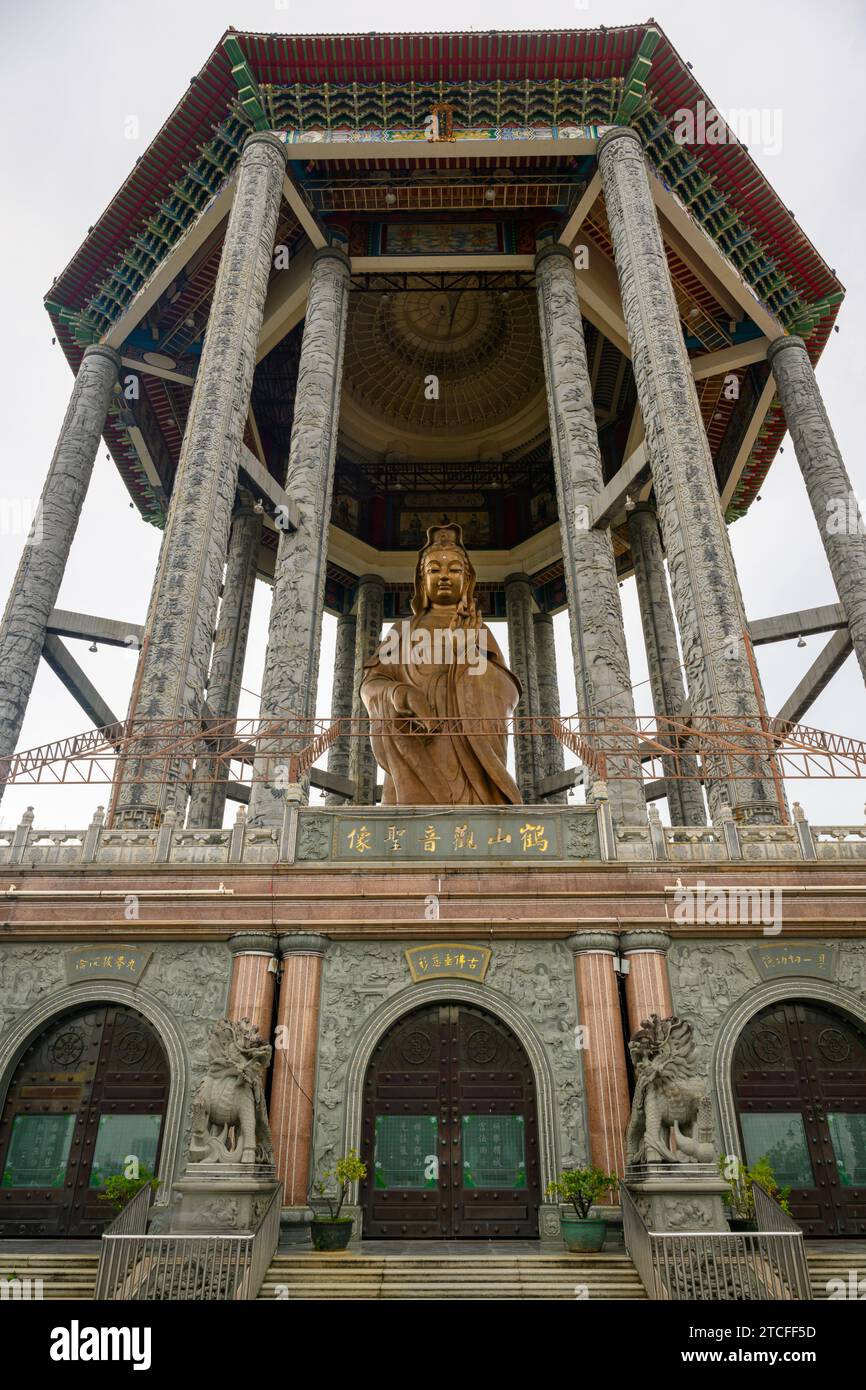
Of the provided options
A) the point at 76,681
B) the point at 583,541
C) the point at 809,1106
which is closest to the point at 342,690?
the point at 76,681

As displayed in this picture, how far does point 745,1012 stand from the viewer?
12141mm

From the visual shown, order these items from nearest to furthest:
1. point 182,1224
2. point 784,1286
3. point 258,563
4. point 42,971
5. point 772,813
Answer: point 784,1286 → point 182,1224 → point 42,971 → point 772,813 → point 258,563

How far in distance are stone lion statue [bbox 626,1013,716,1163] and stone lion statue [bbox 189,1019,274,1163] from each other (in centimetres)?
448

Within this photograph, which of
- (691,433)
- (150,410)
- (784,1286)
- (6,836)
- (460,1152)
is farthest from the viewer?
(150,410)

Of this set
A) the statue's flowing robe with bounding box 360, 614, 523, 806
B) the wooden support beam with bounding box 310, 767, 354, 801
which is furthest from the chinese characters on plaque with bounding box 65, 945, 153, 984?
the wooden support beam with bounding box 310, 767, 354, 801

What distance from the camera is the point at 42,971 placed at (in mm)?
12578

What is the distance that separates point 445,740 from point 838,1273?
11.5 m

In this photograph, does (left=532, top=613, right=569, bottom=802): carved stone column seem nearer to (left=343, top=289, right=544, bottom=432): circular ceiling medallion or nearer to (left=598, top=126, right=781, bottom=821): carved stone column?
(left=343, top=289, right=544, bottom=432): circular ceiling medallion

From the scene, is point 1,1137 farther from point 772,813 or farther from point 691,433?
point 691,433

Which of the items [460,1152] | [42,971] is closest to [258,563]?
[42,971]

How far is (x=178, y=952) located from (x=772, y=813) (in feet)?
32.6

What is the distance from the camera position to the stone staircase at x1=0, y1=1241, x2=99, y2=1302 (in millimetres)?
9086

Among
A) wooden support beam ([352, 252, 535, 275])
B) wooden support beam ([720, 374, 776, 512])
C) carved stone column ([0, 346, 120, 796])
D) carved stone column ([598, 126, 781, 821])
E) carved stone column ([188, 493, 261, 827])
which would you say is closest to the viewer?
carved stone column ([598, 126, 781, 821])
